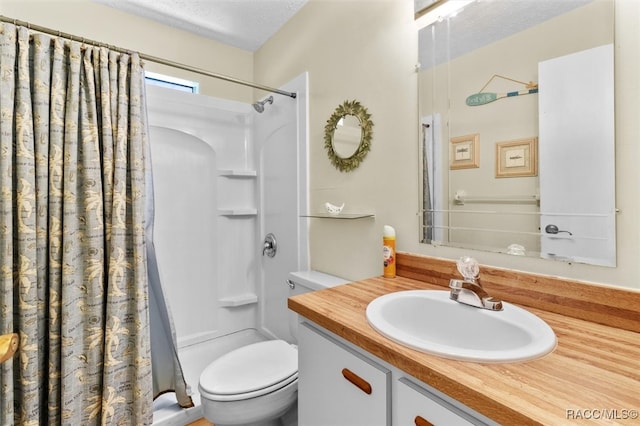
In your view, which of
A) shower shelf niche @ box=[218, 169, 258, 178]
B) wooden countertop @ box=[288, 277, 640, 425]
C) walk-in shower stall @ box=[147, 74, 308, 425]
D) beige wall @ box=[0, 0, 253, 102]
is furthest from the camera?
shower shelf niche @ box=[218, 169, 258, 178]

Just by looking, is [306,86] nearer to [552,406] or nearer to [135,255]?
[135,255]

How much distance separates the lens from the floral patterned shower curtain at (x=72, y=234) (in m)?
1.14

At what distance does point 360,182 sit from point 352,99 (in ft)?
1.42

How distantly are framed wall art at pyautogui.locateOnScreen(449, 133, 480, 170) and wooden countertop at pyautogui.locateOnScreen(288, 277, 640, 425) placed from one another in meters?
0.55

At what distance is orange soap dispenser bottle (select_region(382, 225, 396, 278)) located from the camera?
127 centimetres

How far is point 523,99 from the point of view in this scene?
94 cm

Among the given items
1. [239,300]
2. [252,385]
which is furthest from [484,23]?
[239,300]

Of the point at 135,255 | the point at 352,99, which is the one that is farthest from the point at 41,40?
the point at 352,99

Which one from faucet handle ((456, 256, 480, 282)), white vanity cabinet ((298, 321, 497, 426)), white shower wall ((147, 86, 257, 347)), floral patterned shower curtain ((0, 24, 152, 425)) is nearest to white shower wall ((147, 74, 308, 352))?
white shower wall ((147, 86, 257, 347))

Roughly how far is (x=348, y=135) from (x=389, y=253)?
65 centimetres

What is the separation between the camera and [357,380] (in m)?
0.76

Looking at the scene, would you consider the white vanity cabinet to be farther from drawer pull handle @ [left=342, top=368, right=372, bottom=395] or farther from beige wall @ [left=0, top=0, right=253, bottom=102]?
beige wall @ [left=0, top=0, right=253, bottom=102]

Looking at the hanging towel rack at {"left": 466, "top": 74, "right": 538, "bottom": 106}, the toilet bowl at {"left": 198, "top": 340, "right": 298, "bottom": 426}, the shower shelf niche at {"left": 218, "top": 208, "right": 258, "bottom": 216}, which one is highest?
the hanging towel rack at {"left": 466, "top": 74, "right": 538, "bottom": 106}

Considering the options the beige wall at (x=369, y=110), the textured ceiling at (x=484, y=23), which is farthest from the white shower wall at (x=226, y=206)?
the textured ceiling at (x=484, y=23)
